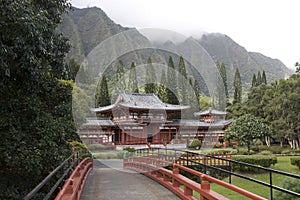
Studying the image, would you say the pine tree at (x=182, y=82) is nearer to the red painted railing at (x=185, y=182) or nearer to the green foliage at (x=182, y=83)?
the green foliage at (x=182, y=83)

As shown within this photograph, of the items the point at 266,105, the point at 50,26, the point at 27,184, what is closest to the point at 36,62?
the point at 50,26

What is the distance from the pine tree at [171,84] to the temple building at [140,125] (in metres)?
2.10

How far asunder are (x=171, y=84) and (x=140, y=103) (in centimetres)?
426

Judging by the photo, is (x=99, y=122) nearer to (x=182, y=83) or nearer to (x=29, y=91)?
(x=182, y=83)

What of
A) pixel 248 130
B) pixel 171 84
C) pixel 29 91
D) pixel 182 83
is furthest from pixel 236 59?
pixel 29 91

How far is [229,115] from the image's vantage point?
47906 mm

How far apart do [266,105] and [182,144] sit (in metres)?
11.6

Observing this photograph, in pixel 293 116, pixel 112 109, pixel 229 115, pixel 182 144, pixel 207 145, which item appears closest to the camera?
pixel 293 116

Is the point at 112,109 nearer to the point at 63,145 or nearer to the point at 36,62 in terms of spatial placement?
the point at 63,145

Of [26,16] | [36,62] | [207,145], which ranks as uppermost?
[26,16]

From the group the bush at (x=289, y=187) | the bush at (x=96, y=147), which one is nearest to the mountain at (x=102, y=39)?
the bush at (x=96, y=147)

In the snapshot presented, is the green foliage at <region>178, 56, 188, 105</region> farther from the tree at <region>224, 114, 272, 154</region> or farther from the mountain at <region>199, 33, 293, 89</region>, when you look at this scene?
the mountain at <region>199, 33, 293, 89</region>

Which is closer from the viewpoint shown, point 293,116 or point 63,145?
point 63,145

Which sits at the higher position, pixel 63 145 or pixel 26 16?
pixel 26 16
